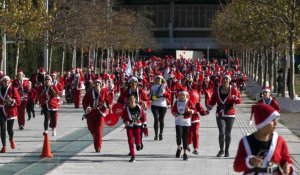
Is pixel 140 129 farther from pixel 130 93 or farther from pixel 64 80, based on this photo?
pixel 64 80

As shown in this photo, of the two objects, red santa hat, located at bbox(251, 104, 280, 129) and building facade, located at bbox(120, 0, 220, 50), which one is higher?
building facade, located at bbox(120, 0, 220, 50)

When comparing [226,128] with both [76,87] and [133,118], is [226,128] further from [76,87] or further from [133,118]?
[76,87]

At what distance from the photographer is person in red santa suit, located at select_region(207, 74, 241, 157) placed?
15328 mm

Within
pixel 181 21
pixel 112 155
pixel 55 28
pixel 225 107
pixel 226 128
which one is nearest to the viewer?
pixel 225 107

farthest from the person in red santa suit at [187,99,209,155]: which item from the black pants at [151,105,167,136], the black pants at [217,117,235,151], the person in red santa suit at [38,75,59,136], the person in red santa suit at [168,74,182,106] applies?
the person in red santa suit at [38,75,59,136]

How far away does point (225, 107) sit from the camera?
15312 millimetres

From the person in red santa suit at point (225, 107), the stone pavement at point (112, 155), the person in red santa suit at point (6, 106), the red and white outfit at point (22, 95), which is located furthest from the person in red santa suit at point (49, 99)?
the person in red santa suit at point (225, 107)

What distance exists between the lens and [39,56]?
160ft

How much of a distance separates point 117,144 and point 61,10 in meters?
20.6

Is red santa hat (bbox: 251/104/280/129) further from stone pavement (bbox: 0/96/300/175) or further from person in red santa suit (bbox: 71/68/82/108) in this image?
person in red santa suit (bbox: 71/68/82/108)

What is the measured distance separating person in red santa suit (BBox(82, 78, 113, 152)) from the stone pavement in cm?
40

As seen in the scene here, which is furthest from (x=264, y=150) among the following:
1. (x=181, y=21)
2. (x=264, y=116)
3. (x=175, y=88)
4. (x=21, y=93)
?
(x=181, y=21)

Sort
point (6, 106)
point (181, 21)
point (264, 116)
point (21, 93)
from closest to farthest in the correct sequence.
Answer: point (264, 116), point (6, 106), point (21, 93), point (181, 21)

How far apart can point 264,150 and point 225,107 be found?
8.69 meters
